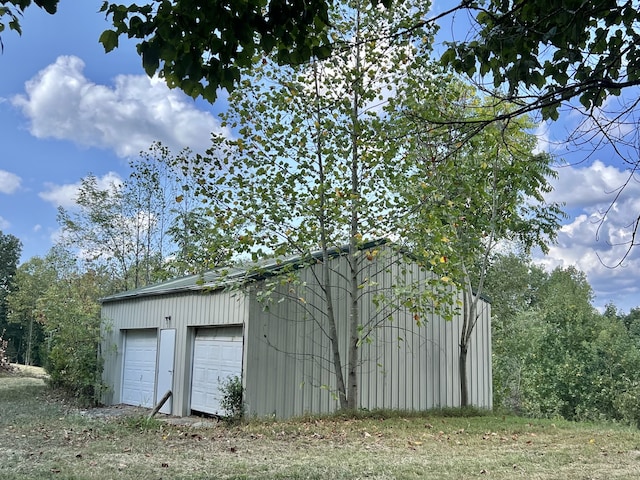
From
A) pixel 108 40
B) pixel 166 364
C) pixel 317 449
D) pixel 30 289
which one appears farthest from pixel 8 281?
pixel 108 40

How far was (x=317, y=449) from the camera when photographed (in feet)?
23.7

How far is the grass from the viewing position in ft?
19.1

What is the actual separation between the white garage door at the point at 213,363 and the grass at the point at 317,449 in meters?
1.19

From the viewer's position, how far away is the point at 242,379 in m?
10.5

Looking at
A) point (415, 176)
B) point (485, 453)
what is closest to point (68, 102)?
point (415, 176)

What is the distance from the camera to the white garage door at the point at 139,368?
13.9 meters

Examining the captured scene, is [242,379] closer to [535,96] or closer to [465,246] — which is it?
[465,246]

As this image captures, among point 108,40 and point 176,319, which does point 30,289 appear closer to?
point 176,319

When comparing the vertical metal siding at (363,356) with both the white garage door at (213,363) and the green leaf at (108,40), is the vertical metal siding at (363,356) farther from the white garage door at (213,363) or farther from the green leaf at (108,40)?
the green leaf at (108,40)

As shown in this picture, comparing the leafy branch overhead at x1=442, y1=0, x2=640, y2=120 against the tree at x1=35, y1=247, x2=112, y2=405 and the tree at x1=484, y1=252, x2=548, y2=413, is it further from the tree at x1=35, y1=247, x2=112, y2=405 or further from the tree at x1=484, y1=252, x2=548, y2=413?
the tree at x1=484, y1=252, x2=548, y2=413

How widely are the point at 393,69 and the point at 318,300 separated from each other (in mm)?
5058

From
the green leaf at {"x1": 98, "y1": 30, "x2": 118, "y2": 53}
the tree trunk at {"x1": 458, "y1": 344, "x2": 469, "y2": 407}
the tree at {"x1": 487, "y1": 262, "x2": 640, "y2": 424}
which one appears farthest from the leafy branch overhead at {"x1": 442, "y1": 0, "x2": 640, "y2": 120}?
the tree at {"x1": 487, "y1": 262, "x2": 640, "y2": 424}

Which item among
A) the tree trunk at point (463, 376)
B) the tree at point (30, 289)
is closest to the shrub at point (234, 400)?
the tree trunk at point (463, 376)

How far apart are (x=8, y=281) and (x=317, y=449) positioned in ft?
149
